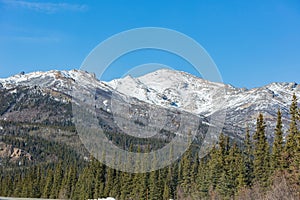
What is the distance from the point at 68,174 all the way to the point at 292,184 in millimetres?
71109

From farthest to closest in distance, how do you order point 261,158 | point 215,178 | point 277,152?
point 215,178, point 261,158, point 277,152

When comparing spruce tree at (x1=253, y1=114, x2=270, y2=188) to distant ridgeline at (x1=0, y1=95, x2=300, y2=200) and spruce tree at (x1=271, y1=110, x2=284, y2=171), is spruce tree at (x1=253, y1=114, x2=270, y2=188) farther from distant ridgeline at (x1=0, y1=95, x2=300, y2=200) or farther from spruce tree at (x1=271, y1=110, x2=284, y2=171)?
spruce tree at (x1=271, y1=110, x2=284, y2=171)

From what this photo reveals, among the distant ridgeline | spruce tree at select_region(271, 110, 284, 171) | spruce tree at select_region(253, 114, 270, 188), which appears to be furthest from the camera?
spruce tree at select_region(253, 114, 270, 188)

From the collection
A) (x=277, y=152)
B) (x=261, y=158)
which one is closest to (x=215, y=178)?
(x=261, y=158)

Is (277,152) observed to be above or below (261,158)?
below

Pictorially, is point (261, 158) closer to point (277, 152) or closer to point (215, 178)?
point (277, 152)

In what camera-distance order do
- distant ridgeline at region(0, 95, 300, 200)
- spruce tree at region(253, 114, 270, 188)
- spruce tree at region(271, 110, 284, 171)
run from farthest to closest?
spruce tree at region(253, 114, 270, 188) → spruce tree at region(271, 110, 284, 171) → distant ridgeline at region(0, 95, 300, 200)

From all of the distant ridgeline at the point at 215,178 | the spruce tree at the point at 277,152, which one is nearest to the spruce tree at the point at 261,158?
the distant ridgeline at the point at 215,178

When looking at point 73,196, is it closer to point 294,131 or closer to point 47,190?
point 47,190

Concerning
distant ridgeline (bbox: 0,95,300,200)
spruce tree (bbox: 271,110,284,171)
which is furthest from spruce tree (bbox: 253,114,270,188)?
spruce tree (bbox: 271,110,284,171)

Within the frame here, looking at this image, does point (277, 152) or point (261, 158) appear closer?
point (277, 152)

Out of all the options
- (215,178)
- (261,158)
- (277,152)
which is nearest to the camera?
(277,152)

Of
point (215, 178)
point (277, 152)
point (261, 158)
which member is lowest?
point (215, 178)

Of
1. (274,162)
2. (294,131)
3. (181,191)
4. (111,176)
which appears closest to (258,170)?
(274,162)
